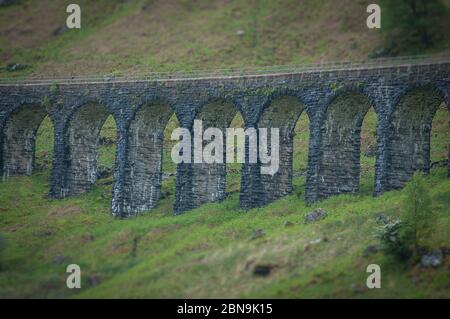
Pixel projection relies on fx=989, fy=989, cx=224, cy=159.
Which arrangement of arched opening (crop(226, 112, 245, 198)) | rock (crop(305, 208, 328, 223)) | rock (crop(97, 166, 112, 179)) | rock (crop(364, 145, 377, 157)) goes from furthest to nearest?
rock (crop(97, 166, 112, 179)), rock (crop(364, 145, 377, 157)), arched opening (crop(226, 112, 245, 198)), rock (crop(305, 208, 328, 223))

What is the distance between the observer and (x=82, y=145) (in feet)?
268

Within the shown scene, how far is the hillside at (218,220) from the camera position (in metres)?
54.4

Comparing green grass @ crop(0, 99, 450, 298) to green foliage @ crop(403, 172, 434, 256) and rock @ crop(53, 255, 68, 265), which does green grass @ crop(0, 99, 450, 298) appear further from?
green foliage @ crop(403, 172, 434, 256)

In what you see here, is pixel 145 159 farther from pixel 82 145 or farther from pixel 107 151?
pixel 107 151

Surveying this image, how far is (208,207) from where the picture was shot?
71.6 metres

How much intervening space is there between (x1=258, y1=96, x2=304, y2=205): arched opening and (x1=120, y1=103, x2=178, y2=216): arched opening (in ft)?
32.5

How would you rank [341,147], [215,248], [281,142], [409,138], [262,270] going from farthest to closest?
1. [281,142]
2. [341,147]
3. [409,138]
4. [215,248]
5. [262,270]

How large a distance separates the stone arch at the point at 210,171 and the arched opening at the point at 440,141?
15.2 m

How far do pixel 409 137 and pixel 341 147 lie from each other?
5.04m

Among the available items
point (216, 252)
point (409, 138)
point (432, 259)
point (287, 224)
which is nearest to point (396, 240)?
point (432, 259)

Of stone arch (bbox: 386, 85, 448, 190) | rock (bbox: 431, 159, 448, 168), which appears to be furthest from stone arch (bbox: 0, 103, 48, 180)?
rock (bbox: 431, 159, 448, 168)

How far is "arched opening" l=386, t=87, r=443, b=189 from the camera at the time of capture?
214ft
